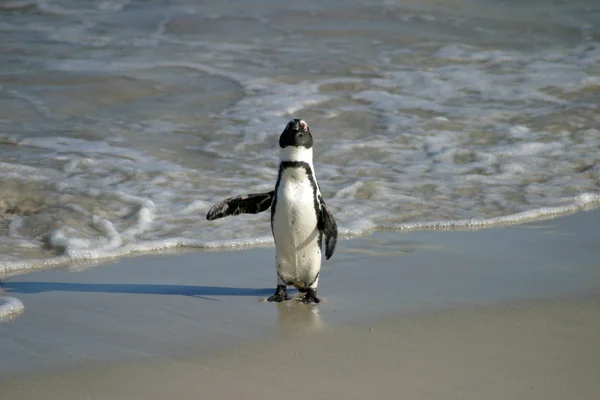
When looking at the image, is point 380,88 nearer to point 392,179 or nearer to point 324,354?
point 392,179

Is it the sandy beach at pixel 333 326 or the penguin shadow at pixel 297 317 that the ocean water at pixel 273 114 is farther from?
the penguin shadow at pixel 297 317

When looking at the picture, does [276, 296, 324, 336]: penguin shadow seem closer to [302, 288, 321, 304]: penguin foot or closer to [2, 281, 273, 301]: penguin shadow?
[302, 288, 321, 304]: penguin foot

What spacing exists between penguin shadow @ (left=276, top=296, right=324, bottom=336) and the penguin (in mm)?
73

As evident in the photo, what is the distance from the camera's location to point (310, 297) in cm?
532

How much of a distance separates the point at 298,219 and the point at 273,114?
18.6ft

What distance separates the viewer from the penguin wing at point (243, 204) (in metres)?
5.46

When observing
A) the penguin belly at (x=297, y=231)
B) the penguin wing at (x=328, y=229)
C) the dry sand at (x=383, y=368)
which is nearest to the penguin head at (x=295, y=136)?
the penguin belly at (x=297, y=231)

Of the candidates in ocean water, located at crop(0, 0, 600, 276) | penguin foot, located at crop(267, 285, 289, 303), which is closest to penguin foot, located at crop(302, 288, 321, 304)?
penguin foot, located at crop(267, 285, 289, 303)

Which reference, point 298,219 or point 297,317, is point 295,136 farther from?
point 297,317

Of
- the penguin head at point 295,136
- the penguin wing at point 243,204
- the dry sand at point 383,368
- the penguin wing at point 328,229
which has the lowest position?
the dry sand at point 383,368

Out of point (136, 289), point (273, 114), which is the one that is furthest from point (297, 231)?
point (273, 114)

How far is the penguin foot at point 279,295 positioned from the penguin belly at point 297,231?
42 millimetres

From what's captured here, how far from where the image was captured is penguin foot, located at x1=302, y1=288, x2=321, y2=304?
5264 millimetres

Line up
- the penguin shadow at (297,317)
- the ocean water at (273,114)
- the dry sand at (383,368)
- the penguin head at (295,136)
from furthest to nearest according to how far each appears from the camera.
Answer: the ocean water at (273,114)
the penguin head at (295,136)
the penguin shadow at (297,317)
the dry sand at (383,368)
